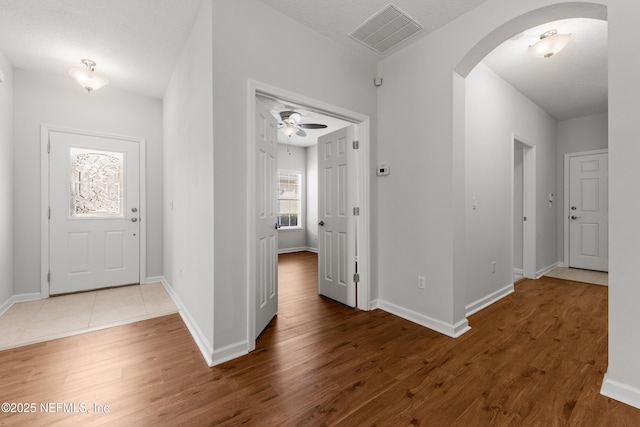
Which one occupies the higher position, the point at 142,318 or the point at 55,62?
the point at 55,62

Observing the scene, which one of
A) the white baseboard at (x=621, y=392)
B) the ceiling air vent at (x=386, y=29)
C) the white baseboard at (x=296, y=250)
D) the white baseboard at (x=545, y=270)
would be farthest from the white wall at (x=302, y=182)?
the white baseboard at (x=621, y=392)

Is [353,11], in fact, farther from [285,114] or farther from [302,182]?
[302,182]

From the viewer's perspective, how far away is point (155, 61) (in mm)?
3123

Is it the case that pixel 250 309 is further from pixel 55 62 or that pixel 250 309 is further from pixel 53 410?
pixel 55 62

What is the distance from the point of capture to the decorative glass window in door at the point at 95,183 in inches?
144

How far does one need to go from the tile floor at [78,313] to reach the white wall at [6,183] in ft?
1.17

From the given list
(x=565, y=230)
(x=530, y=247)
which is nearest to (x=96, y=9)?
(x=530, y=247)

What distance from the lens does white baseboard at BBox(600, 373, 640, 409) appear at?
5.04 feet

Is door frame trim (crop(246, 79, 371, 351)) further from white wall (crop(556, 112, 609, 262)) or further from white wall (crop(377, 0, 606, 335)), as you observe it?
white wall (crop(556, 112, 609, 262))

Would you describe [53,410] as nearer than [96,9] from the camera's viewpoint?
Yes

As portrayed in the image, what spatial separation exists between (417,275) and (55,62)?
4833 mm

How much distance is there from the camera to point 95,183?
12.4 ft

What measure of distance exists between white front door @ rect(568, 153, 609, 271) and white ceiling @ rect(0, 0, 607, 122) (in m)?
1.70

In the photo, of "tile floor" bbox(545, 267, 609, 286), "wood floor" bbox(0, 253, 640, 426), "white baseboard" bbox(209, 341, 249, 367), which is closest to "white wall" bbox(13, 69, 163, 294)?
"wood floor" bbox(0, 253, 640, 426)
